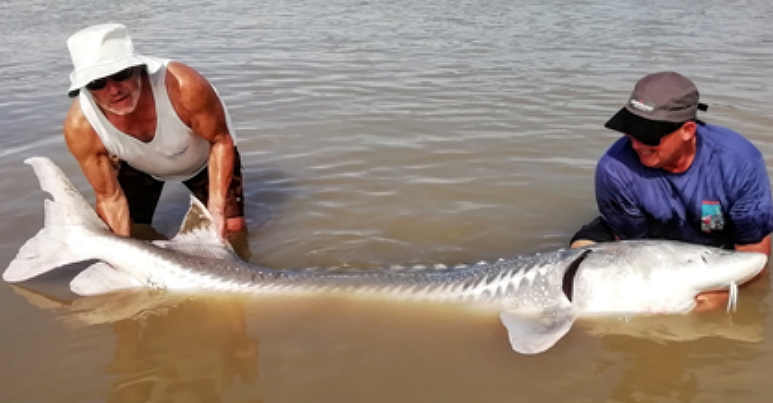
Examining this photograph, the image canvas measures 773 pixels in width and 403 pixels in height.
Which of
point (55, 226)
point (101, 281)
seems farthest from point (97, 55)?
point (101, 281)

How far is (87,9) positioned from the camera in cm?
1556

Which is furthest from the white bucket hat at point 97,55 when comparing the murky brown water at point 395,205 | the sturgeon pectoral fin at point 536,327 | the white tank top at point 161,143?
the sturgeon pectoral fin at point 536,327

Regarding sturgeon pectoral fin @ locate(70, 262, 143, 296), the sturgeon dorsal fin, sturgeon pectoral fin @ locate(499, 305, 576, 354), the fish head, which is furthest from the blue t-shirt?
sturgeon pectoral fin @ locate(70, 262, 143, 296)

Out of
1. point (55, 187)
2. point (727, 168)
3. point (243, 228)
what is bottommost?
point (243, 228)

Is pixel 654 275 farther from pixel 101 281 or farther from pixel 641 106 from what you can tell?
pixel 101 281

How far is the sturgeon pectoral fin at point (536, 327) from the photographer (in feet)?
9.78

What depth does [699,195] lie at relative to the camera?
11.0 feet

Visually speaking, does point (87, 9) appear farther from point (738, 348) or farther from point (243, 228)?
point (738, 348)

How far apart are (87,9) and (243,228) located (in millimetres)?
13006

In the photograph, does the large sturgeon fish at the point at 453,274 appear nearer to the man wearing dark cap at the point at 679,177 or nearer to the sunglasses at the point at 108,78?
the man wearing dark cap at the point at 679,177

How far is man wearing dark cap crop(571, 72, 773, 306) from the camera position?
2994mm

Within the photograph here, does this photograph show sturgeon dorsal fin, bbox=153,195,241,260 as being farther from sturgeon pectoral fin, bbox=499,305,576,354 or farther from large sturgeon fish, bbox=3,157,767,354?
sturgeon pectoral fin, bbox=499,305,576,354

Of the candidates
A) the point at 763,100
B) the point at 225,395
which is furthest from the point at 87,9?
the point at 225,395

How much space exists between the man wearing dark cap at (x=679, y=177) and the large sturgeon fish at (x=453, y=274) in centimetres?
23
